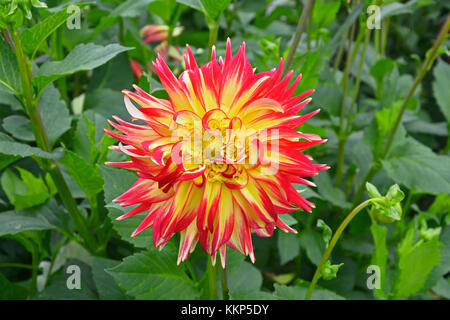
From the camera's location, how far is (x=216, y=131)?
51 cm

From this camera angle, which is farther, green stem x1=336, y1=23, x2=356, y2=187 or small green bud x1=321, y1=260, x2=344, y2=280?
green stem x1=336, y1=23, x2=356, y2=187

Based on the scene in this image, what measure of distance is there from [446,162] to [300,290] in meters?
0.33

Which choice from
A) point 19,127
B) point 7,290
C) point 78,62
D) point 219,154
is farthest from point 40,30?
point 7,290

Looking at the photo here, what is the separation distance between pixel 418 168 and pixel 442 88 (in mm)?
368

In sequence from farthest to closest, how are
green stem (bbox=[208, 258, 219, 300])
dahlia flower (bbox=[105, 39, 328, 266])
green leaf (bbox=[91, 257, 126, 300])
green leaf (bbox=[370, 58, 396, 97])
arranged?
green leaf (bbox=[370, 58, 396, 97]), green leaf (bbox=[91, 257, 126, 300]), green stem (bbox=[208, 258, 219, 300]), dahlia flower (bbox=[105, 39, 328, 266])

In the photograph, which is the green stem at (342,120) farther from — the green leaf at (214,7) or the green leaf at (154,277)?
the green leaf at (154,277)

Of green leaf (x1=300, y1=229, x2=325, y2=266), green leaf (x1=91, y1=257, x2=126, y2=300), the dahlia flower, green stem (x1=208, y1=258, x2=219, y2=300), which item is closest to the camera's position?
the dahlia flower

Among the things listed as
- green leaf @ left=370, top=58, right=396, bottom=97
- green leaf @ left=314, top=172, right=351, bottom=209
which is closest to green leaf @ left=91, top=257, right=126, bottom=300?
green leaf @ left=314, top=172, right=351, bottom=209

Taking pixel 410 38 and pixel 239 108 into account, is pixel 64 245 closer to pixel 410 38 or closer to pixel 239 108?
pixel 239 108

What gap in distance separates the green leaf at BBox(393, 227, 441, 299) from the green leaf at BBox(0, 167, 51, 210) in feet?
1.81

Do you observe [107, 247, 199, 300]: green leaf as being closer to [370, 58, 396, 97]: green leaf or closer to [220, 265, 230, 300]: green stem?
[220, 265, 230, 300]: green stem

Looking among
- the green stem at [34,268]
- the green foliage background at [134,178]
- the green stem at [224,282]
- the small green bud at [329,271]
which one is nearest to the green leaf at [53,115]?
the green foliage background at [134,178]

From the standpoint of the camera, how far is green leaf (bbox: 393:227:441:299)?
0.72 meters
